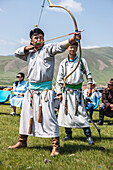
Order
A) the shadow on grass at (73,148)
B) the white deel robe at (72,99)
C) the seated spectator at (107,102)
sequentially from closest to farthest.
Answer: the shadow on grass at (73,148) → the white deel robe at (72,99) → the seated spectator at (107,102)

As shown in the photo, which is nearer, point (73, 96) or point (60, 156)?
point (60, 156)

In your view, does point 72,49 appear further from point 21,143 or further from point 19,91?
point 19,91

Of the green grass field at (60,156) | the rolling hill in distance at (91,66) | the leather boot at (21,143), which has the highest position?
the rolling hill in distance at (91,66)

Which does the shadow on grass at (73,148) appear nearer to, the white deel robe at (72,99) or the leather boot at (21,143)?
the leather boot at (21,143)

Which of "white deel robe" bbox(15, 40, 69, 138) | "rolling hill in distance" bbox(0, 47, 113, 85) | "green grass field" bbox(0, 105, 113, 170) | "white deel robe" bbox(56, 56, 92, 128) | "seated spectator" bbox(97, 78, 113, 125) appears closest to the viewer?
"green grass field" bbox(0, 105, 113, 170)

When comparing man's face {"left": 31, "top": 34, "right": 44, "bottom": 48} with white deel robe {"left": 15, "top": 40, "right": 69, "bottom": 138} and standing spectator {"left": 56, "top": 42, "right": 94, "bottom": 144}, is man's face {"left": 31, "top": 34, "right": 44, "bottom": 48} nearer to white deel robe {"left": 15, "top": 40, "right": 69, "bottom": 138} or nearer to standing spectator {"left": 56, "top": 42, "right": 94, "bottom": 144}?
white deel robe {"left": 15, "top": 40, "right": 69, "bottom": 138}

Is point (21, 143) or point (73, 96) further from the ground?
point (73, 96)

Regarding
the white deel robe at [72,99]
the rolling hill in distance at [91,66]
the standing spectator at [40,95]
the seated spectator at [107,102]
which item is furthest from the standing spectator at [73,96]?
the rolling hill in distance at [91,66]

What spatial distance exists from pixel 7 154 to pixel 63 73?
2.07 meters

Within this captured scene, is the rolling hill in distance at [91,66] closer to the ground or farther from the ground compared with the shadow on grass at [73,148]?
farther from the ground

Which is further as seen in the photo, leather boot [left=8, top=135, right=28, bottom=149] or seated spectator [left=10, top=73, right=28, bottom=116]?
seated spectator [left=10, top=73, right=28, bottom=116]

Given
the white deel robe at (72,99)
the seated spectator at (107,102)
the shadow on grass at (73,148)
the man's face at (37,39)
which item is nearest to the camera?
the man's face at (37,39)

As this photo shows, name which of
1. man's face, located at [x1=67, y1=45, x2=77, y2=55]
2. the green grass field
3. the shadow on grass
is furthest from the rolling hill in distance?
the shadow on grass

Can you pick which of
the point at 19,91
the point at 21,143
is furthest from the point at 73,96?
the point at 19,91
